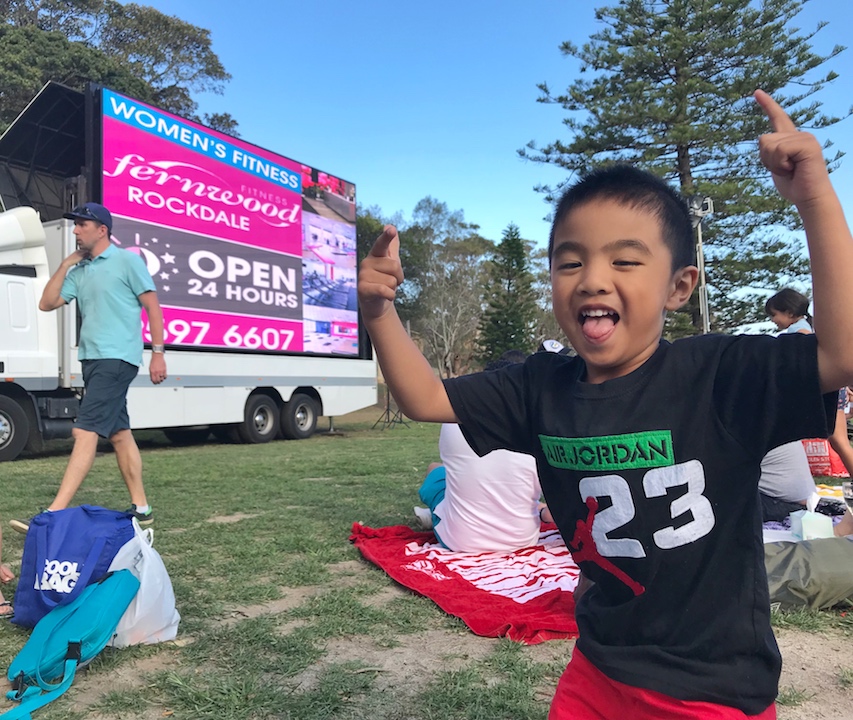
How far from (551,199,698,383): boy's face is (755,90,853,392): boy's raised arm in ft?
0.90

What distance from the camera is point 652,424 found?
1.29 metres

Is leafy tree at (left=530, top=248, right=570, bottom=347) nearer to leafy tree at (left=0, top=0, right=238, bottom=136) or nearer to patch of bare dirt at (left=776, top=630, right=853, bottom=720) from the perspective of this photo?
leafy tree at (left=0, top=0, right=238, bottom=136)

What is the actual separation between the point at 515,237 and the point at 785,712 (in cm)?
3673

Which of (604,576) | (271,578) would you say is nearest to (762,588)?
(604,576)

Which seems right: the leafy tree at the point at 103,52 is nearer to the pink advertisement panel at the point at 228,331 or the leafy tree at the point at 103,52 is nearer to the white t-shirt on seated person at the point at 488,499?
the pink advertisement panel at the point at 228,331

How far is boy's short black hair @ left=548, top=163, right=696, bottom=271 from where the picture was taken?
54.2 inches

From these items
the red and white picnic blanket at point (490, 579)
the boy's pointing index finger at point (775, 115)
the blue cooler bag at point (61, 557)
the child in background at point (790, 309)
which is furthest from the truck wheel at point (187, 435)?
the boy's pointing index finger at point (775, 115)

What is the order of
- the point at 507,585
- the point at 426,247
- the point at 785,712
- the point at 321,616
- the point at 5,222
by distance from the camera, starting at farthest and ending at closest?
1. the point at 426,247
2. the point at 5,222
3. the point at 507,585
4. the point at 321,616
5. the point at 785,712

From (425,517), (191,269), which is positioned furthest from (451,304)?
(425,517)

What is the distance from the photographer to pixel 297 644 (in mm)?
2717

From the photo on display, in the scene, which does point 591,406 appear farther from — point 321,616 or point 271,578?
point 271,578

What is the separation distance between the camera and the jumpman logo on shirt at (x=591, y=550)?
4.40 ft

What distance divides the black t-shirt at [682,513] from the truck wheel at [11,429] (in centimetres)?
890

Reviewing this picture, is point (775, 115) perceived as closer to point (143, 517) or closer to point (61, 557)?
point (61, 557)
